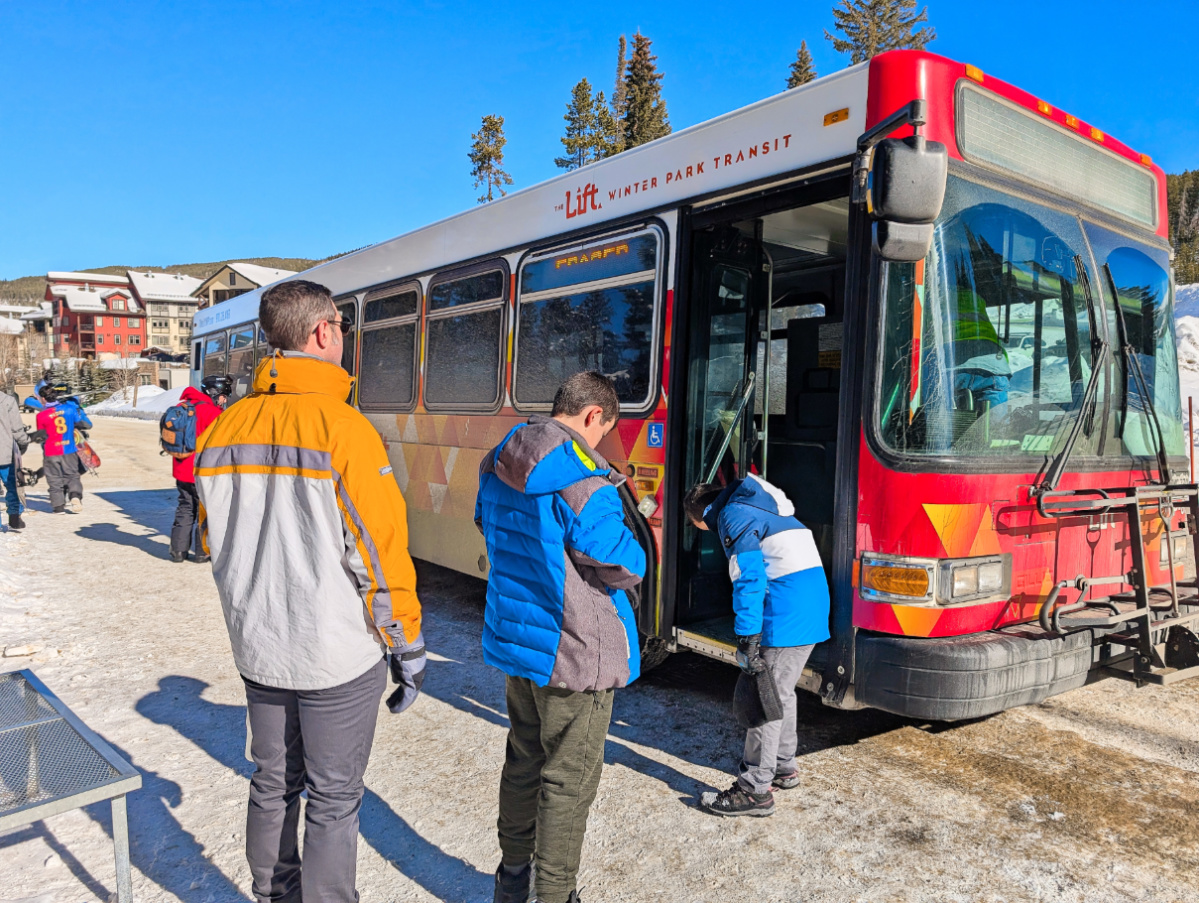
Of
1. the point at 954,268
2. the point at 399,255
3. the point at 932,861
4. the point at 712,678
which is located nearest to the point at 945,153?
the point at 954,268

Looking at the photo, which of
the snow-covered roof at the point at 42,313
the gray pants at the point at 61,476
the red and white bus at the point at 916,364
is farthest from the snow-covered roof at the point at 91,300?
the red and white bus at the point at 916,364

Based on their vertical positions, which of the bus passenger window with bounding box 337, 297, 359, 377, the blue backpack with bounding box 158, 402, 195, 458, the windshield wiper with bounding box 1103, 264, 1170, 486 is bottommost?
the blue backpack with bounding box 158, 402, 195, 458

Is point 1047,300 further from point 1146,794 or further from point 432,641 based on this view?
point 432,641

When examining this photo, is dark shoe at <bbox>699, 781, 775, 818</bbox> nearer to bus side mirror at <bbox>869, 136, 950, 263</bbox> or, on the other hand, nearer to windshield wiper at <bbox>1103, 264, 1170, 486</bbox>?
bus side mirror at <bbox>869, 136, 950, 263</bbox>

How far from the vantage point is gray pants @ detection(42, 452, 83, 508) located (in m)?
11.8

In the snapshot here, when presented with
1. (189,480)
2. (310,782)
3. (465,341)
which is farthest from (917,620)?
(189,480)

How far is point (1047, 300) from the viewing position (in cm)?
402

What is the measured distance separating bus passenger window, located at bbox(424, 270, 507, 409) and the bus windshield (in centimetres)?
321

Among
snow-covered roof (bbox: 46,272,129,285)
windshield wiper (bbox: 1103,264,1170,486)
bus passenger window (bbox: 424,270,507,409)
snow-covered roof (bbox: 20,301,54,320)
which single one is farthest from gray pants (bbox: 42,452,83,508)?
snow-covered roof (bbox: 46,272,129,285)

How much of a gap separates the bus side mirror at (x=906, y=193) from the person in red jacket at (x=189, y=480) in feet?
25.0

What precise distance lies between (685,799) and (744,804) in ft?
1.03

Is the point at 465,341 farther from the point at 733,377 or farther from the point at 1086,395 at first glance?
the point at 1086,395

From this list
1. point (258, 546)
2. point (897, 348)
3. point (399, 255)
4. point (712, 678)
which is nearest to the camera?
point (258, 546)

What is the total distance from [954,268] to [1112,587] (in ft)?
6.37
